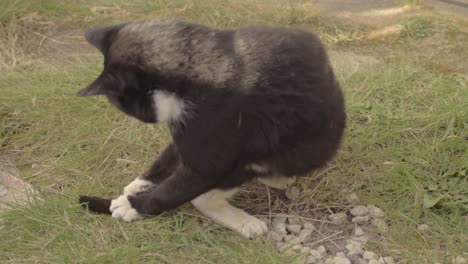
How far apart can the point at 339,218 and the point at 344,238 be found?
0.31ft

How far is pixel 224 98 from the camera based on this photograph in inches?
69.6

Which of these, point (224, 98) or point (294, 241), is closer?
point (224, 98)

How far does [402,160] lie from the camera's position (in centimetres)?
235

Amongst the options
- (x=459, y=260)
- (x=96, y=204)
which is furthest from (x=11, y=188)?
(x=459, y=260)

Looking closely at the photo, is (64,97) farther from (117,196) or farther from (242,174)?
(242,174)

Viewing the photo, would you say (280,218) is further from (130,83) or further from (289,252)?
(130,83)

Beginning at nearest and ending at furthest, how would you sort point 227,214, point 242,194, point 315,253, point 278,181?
point 315,253 → point 227,214 → point 278,181 → point 242,194

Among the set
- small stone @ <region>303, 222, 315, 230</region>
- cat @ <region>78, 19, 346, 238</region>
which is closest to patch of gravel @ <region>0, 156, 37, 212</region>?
cat @ <region>78, 19, 346, 238</region>

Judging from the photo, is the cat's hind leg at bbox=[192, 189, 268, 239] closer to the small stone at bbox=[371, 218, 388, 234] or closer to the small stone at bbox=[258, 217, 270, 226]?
the small stone at bbox=[258, 217, 270, 226]

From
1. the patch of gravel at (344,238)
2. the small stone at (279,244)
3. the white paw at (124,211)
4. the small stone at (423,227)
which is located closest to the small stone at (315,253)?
the patch of gravel at (344,238)

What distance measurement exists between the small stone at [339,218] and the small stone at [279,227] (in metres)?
0.19

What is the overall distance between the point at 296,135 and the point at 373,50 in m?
1.69

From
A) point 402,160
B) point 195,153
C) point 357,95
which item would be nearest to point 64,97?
point 195,153

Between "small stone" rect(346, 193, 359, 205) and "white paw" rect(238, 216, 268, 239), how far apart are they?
14.4 inches
